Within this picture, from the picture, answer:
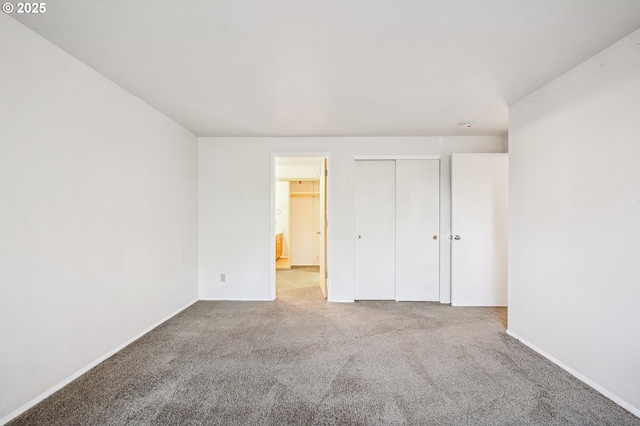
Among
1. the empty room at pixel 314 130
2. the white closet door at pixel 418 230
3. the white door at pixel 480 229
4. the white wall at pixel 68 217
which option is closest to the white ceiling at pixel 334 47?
the empty room at pixel 314 130

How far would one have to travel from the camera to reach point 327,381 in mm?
2035

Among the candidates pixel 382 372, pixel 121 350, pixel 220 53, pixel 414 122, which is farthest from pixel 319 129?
pixel 121 350

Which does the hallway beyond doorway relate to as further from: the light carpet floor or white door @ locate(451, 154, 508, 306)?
white door @ locate(451, 154, 508, 306)

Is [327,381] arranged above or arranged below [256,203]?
below

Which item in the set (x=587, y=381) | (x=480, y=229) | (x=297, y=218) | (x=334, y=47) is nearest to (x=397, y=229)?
(x=480, y=229)

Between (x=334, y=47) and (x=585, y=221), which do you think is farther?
(x=585, y=221)

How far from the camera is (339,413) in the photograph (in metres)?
1.70

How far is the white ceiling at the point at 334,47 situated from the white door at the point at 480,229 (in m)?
1.01

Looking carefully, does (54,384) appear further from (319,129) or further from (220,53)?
(319,129)

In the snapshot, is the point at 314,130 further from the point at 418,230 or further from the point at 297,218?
the point at 297,218

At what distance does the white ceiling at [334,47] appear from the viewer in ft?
5.02

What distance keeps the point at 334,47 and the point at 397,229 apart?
2809 mm

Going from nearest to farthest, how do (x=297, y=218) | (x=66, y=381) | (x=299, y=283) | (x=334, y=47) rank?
(x=334, y=47) → (x=66, y=381) → (x=299, y=283) → (x=297, y=218)

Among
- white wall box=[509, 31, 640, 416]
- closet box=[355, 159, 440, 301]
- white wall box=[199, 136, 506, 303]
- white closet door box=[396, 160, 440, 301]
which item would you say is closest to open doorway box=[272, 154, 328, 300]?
white wall box=[199, 136, 506, 303]
